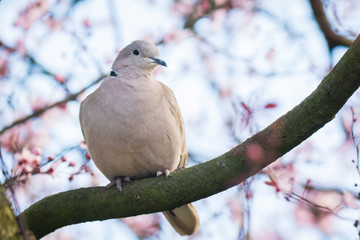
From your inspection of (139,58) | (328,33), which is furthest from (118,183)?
(328,33)

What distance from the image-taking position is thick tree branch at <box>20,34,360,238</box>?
8.84 ft

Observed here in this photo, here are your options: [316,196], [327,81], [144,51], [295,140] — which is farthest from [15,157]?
[316,196]

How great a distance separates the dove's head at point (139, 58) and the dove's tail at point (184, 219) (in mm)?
1094

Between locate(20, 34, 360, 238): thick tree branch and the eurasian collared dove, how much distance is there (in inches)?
9.1

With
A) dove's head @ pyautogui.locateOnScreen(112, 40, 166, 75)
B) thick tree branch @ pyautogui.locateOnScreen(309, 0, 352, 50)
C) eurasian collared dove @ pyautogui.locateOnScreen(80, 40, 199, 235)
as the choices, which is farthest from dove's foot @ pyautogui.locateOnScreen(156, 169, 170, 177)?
thick tree branch @ pyautogui.locateOnScreen(309, 0, 352, 50)

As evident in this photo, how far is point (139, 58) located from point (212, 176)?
5.32 ft

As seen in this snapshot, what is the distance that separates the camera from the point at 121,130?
12.1 ft

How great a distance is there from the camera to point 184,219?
4.06m

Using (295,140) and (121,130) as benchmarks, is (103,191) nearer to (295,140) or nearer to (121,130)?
(121,130)

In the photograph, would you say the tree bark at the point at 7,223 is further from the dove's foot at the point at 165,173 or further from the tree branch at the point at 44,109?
the tree branch at the point at 44,109

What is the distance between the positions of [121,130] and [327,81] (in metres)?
1.51

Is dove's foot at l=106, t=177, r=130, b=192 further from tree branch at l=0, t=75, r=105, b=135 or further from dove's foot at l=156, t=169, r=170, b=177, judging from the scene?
tree branch at l=0, t=75, r=105, b=135

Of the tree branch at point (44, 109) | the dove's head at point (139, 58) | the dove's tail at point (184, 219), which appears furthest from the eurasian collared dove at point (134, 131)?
the tree branch at point (44, 109)

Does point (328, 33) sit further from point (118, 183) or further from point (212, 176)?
point (118, 183)
